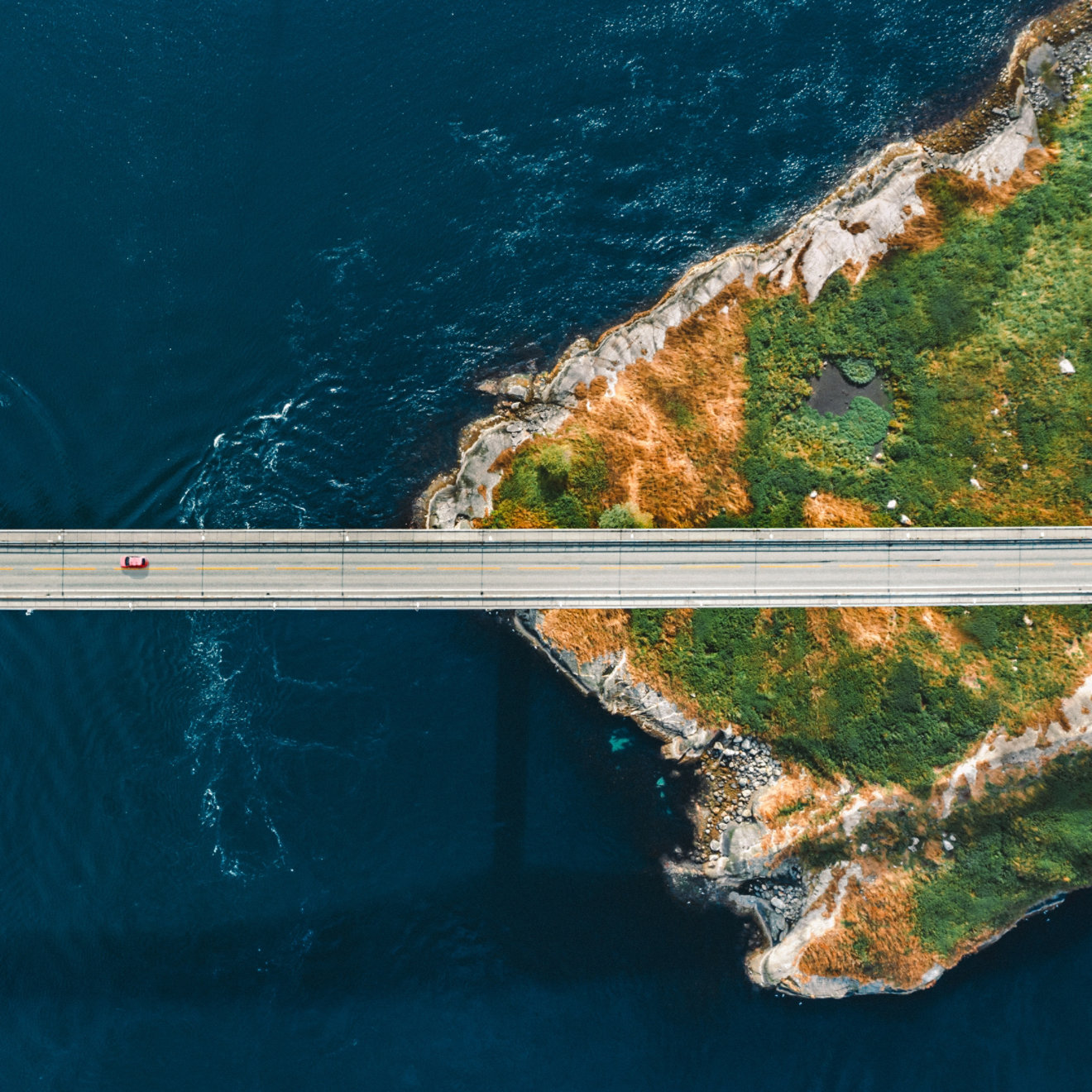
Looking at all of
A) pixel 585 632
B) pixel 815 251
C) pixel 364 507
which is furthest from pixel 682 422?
pixel 364 507

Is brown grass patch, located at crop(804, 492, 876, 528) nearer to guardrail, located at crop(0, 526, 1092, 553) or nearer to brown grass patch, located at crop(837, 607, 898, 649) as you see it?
guardrail, located at crop(0, 526, 1092, 553)

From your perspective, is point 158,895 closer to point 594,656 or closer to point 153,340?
point 594,656

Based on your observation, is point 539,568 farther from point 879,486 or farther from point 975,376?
point 975,376

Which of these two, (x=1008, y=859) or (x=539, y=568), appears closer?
(x=539, y=568)

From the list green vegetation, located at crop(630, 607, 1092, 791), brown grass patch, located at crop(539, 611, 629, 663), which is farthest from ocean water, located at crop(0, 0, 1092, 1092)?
green vegetation, located at crop(630, 607, 1092, 791)

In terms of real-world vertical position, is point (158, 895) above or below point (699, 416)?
below

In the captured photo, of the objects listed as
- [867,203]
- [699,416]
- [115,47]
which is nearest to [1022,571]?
[699,416]

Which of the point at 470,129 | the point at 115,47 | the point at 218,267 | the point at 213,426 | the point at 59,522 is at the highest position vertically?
the point at 115,47
